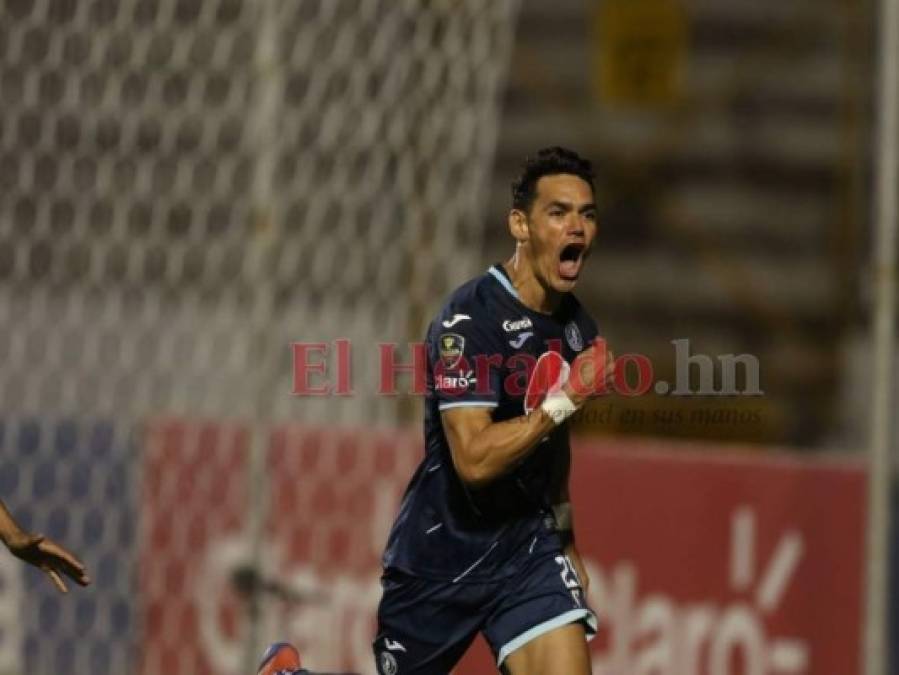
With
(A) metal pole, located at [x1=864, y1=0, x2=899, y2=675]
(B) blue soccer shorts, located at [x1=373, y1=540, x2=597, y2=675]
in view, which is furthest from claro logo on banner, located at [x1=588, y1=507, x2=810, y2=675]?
(B) blue soccer shorts, located at [x1=373, y1=540, x2=597, y2=675]

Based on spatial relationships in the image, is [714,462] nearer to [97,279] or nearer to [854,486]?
[854,486]

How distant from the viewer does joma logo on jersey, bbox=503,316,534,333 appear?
17.9 feet

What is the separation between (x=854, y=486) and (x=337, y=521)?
196 cm

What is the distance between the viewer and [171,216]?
8.52m

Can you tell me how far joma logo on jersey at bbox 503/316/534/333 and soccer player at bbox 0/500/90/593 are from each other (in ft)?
4.14

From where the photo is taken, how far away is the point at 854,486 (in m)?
7.66

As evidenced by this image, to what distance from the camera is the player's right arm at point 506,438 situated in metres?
5.12

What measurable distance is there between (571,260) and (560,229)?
0.09 metres

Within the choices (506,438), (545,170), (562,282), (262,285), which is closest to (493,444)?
(506,438)

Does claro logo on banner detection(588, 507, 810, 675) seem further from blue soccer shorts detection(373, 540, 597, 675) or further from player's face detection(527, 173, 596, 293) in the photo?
player's face detection(527, 173, 596, 293)

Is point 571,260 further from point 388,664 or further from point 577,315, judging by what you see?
point 388,664

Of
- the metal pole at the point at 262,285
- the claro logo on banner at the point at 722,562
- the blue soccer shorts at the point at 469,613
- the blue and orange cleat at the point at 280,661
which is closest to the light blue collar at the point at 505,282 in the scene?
the blue soccer shorts at the point at 469,613

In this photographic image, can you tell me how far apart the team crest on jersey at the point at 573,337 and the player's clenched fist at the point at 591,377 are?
391 millimetres

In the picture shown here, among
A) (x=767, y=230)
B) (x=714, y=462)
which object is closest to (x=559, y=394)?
(x=714, y=462)
